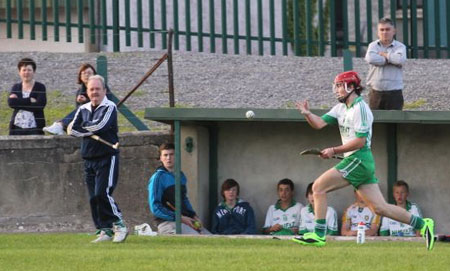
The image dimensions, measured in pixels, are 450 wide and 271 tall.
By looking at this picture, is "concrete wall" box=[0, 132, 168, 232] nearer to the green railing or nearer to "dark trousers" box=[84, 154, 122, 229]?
the green railing

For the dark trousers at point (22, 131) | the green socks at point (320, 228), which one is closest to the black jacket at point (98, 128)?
the green socks at point (320, 228)

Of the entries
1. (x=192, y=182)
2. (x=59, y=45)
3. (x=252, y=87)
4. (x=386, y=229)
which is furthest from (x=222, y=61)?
(x=386, y=229)

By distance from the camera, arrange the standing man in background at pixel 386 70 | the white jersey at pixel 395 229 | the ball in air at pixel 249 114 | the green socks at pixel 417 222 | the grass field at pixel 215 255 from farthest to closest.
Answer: the standing man in background at pixel 386 70 < the white jersey at pixel 395 229 < the ball in air at pixel 249 114 < the green socks at pixel 417 222 < the grass field at pixel 215 255

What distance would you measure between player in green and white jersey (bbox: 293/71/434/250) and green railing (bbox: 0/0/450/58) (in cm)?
656

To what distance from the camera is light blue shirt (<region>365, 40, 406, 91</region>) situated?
18047mm

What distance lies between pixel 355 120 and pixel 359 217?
372 centimetres

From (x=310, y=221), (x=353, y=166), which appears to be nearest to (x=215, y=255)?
(x=353, y=166)

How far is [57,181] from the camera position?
19.2 meters

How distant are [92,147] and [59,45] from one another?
10941 mm

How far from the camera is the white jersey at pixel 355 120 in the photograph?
14180 mm

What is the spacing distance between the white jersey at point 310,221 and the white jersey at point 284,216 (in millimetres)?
124

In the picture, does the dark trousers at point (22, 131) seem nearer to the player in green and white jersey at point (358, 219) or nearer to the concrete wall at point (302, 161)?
→ the concrete wall at point (302, 161)

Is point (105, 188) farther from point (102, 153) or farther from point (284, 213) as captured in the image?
point (284, 213)

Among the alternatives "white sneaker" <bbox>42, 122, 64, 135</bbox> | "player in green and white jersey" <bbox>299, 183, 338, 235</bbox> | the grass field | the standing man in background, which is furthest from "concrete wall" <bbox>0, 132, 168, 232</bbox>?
the grass field
